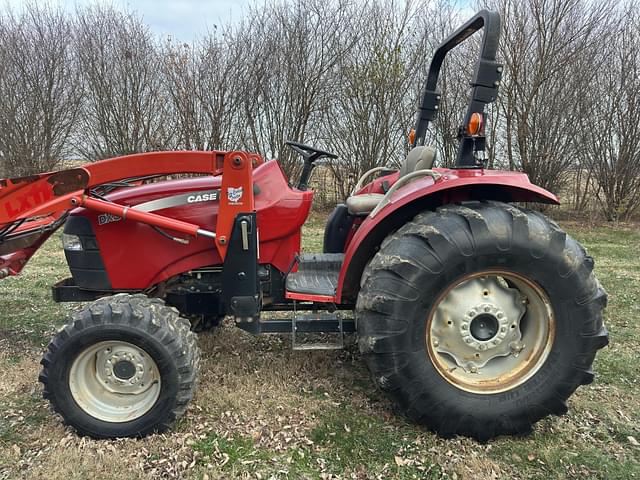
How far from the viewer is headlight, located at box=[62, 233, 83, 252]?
2.86 metres

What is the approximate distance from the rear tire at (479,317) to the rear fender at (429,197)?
11 cm

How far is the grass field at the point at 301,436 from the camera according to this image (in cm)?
227

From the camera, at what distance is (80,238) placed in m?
2.85

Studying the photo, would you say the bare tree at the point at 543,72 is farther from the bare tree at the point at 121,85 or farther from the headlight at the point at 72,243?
the headlight at the point at 72,243

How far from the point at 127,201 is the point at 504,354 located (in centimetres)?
226

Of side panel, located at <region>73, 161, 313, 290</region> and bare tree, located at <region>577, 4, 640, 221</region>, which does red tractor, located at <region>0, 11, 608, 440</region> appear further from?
bare tree, located at <region>577, 4, 640, 221</region>

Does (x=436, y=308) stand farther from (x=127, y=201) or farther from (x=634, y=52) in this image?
(x=634, y=52)

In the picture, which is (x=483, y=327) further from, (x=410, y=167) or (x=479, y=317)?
(x=410, y=167)

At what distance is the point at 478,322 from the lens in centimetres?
250

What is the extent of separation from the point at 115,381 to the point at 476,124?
7.47 feet

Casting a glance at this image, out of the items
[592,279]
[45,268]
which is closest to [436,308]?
[592,279]

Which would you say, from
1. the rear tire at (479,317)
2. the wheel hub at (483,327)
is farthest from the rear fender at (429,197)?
the wheel hub at (483,327)

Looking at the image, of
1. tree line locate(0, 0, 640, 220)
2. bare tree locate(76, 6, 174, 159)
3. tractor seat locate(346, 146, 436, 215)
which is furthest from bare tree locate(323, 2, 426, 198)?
tractor seat locate(346, 146, 436, 215)

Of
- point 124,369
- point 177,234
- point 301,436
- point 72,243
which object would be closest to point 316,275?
point 177,234
